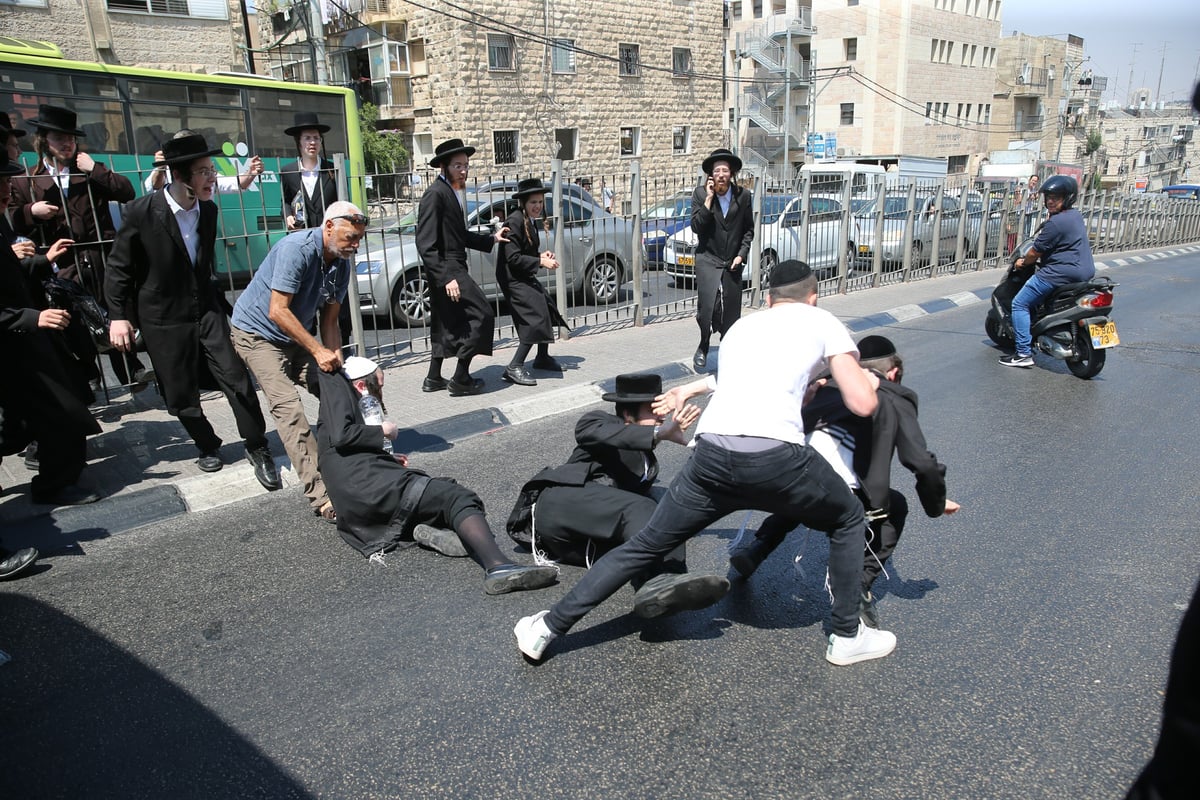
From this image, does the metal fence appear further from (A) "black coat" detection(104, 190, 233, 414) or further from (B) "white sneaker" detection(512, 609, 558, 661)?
(B) "white sneaker" detection(512, 609, 558, 661)

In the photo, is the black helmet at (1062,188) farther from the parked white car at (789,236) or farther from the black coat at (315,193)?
the black coat at (315,193)

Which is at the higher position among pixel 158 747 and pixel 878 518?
pixel 878 518

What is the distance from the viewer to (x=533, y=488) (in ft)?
13.3

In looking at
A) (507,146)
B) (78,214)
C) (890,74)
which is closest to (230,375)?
(78,214)

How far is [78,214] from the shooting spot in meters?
6.28

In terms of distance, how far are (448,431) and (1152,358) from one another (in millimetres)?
7419

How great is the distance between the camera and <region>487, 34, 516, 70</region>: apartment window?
100 ft

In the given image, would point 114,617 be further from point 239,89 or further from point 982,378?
point 239,89

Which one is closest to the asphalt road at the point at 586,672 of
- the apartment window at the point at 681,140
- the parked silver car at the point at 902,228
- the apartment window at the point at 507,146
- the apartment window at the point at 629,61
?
the parked silver car at the point at 902,228

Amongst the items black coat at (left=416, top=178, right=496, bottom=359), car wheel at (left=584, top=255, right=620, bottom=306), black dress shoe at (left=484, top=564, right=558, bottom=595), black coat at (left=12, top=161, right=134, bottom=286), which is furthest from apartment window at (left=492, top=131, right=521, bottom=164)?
black dress shoe at (left=484, top=564, right=558, bottom=595)

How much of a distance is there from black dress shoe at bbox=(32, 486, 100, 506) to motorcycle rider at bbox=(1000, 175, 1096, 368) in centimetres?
792

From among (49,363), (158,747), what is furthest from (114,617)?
(49,363)

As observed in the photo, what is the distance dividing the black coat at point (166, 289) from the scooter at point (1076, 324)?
23.7 ft

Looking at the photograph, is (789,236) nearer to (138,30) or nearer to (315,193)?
(315,193)
